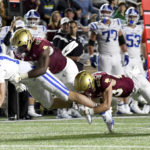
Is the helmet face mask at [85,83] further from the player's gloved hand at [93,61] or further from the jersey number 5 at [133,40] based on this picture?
the jersey number 5 at [133,40]

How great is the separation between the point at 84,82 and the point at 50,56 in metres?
0.79

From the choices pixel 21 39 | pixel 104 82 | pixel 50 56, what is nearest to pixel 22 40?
pixel 21 39

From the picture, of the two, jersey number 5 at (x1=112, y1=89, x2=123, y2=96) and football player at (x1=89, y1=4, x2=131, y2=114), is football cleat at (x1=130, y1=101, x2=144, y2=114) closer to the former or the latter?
football player at (x1=89, y1=4, x2=131, y2=114)

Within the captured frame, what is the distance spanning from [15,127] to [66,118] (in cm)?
201

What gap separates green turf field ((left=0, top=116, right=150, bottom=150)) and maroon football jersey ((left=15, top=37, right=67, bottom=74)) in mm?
757

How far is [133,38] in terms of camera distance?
1120cm

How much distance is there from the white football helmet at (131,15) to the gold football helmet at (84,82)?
446cm

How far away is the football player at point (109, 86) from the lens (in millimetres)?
6789

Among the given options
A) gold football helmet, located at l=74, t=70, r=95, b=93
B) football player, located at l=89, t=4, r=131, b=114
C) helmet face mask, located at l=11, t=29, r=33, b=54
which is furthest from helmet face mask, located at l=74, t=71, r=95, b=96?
football player, located at l=89, t=4, r=131, b=114

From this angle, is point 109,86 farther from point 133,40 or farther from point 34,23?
point 133,40

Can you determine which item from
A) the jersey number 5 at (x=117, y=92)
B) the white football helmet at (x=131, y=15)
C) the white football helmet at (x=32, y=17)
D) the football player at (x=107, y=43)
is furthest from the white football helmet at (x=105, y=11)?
the jersey number 5 at (x=117, y=92)

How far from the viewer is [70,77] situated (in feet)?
25.3

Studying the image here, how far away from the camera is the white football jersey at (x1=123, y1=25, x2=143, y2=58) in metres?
11.2

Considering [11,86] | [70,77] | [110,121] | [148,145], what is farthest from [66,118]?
[148,145]
